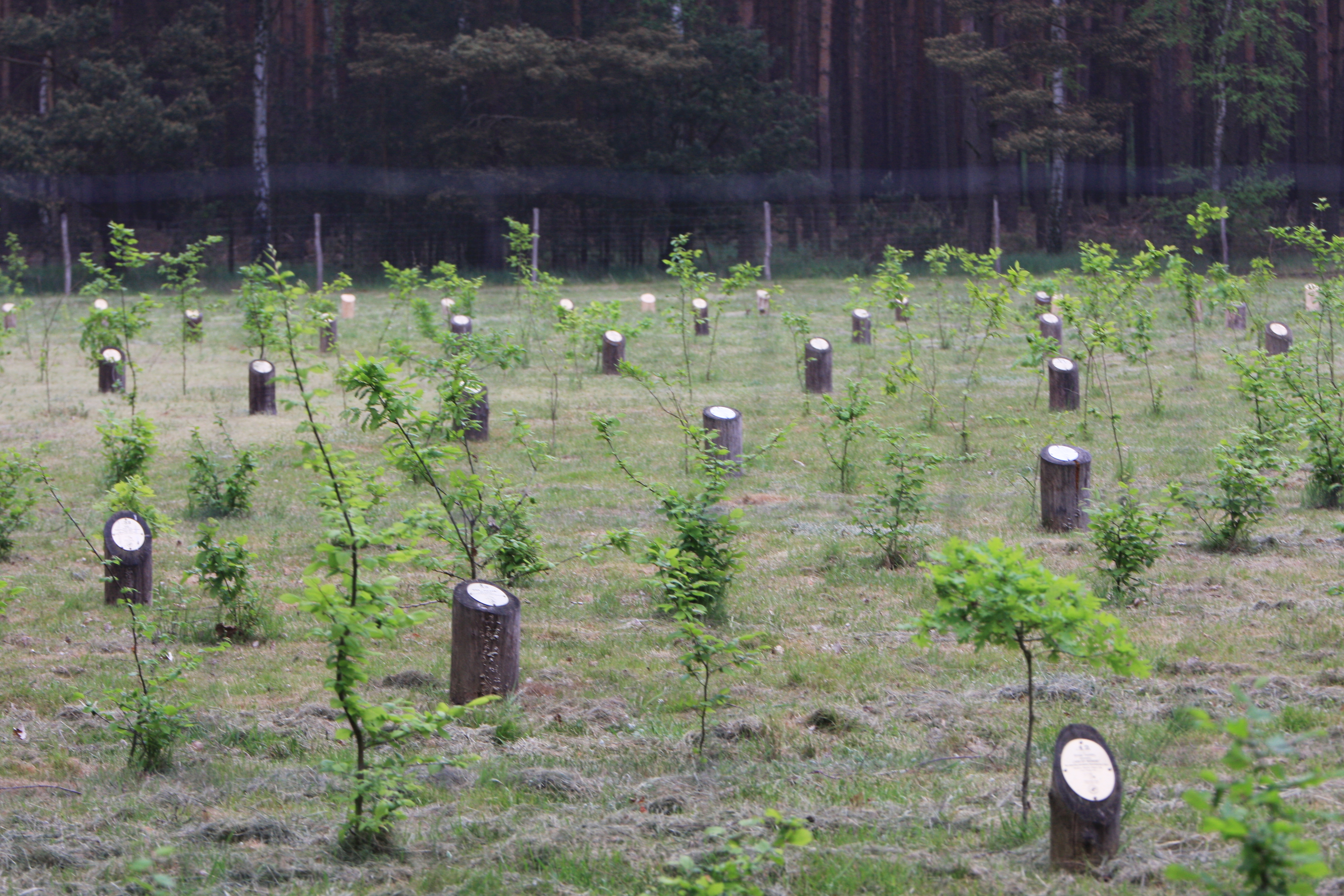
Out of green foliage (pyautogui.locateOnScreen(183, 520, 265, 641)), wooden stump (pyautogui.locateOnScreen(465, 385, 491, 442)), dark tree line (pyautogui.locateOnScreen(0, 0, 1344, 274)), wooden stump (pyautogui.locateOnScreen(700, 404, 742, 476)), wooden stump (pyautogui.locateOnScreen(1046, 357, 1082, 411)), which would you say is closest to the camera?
green foliage (pyautogui.locateOnScreen(183, 520, 265, 641))

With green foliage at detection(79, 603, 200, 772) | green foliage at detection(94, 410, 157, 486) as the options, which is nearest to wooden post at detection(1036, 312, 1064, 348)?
green foliage at detection(94, 410, 157, 486)

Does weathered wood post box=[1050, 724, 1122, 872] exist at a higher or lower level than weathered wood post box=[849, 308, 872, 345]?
lower

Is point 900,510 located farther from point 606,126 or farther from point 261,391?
point 606,126

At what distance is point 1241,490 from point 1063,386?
197 inches

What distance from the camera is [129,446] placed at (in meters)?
8.47

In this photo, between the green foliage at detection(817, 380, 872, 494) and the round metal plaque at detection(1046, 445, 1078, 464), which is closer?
the round metal plaque at detection(1046, 445, 1078, 464)

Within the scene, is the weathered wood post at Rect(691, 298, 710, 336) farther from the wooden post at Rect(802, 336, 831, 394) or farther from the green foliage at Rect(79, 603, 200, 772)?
the green foliage at Rect(79, 603, 200, 772)

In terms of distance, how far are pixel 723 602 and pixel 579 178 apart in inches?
973

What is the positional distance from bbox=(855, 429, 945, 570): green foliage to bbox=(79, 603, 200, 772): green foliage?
3841 mm

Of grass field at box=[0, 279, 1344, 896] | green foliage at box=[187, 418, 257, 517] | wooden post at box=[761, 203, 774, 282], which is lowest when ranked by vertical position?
grass field at box=[0, 279, 1344, 896]

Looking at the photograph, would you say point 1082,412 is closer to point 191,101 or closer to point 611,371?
point 611,371

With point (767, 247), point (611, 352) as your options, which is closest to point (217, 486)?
point (611, 352)

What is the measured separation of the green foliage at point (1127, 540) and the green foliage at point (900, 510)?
3.82ft

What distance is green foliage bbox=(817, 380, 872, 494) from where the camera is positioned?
8312 mm
